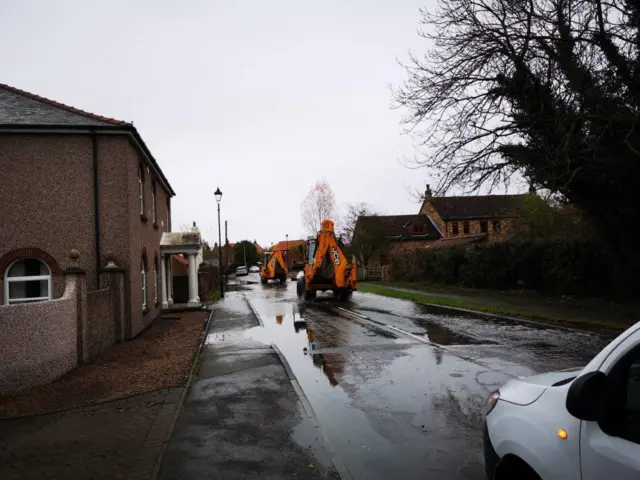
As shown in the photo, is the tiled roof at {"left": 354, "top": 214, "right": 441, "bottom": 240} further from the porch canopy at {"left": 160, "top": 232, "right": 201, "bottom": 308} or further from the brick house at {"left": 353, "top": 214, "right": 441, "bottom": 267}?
the porch canopy at {"left": 160, "top": 232, "right": 201, "bottom": 308}

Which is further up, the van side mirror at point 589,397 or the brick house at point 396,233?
the brick house at point 396,233

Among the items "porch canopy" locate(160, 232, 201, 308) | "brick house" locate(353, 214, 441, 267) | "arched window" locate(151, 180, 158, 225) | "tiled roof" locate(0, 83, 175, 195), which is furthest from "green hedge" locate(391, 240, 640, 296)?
"tiled roof" locate(0, 83, 175, 195)

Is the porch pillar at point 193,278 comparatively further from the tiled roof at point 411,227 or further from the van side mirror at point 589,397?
the tiled roof at point 411,227

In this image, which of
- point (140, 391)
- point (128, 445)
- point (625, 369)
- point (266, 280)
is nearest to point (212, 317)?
point (140, 391)

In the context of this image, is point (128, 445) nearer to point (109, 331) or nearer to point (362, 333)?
point (109, 331)

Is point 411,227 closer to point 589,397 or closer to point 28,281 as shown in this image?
point 28,281

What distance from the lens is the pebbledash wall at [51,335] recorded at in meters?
7.85

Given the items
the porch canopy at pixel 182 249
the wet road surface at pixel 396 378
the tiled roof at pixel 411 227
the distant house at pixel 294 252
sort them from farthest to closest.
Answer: the tiled roof at pixel 411 227
the distant house at pixel 294 252
the porch canopy at pixel 182 249
the wet road surface at pixel 396 378

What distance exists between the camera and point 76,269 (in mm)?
9711

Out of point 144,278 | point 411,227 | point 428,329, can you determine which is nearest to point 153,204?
point 144,278

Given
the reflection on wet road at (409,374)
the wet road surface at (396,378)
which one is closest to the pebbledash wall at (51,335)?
the wet road surface at (396,378)

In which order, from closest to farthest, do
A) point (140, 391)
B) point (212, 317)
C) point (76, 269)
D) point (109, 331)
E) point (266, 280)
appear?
point (140, 391) → point (76, 269) → point (109, 331) → point (212, 317) → point (266, 280)

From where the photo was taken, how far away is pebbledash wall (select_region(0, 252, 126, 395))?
785 cm

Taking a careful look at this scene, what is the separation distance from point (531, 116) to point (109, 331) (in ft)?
40.8
